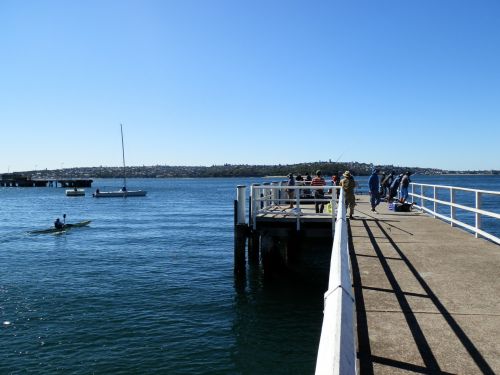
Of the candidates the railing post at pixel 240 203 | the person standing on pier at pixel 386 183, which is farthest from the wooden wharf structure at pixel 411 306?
the person standing on pier at pixel 386 183

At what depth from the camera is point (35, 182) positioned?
152 meters

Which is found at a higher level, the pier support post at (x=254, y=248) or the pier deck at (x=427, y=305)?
the pier deck at (x=427, y=305)

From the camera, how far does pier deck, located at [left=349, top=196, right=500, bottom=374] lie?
3838 mm

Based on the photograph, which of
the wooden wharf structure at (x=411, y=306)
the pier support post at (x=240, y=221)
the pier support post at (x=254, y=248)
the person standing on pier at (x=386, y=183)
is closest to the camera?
the wooden wharf structure at (x=411, y=306)

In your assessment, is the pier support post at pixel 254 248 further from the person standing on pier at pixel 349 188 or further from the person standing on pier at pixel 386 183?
the person standing on pier at pixel 386 183

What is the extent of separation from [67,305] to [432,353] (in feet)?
39.9

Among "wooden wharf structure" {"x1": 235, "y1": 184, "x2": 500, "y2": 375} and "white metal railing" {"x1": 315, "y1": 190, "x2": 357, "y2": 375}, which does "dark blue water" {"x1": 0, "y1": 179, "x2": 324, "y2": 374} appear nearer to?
"wooden wharf structure" {"x1": 235, "y1": 184, "x2": 500, "y2": 375}

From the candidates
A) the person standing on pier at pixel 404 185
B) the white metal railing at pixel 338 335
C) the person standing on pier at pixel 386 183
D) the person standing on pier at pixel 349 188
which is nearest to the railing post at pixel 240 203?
the person standing on pier at pixel 349 188

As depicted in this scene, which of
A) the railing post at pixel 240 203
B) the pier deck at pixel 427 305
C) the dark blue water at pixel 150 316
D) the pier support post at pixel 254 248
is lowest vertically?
the dark blue water at pixel 150 316

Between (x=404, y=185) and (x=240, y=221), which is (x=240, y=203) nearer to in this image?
(x=240, y=221)

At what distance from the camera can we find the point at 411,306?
17.2ft

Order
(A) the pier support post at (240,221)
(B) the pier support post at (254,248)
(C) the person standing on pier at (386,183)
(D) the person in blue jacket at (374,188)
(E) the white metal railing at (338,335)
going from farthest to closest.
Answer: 1. (C) the person standing on pier at (386,183)
2. (D) the person in blue jacket at (374,188)
3. (B) the pier support post at (254,248)
4. (A) the pier support post at (240,221)
5. (E) the white metal railing at (338,335)

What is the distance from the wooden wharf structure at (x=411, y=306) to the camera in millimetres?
3018

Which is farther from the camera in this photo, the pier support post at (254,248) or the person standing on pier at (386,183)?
the person standing on pier at (386,183)
